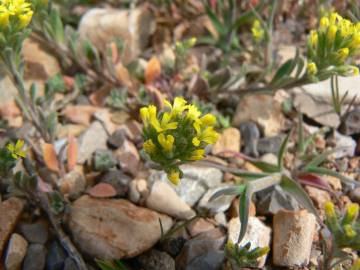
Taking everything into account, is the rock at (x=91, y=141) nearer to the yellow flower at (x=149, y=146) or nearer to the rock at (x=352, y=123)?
the yellow flower at (x=149, y=146)

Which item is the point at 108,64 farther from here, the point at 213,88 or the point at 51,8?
the point at 213,88

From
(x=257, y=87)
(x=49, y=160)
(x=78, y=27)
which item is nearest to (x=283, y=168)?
(x=257, y=87)

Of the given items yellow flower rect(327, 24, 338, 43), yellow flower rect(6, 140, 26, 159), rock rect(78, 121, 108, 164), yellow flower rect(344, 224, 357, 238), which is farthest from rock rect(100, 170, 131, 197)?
yellow flower rect(327, 24, 338, 43)

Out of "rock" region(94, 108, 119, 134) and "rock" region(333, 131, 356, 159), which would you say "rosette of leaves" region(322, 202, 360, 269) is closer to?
"rock" region(333, 131, 356, 159)

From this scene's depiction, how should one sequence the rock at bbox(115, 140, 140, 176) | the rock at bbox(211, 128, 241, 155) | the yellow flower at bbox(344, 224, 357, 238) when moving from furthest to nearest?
the rock at bbox(211, 128, 241, 155) < the rock at bbox(115, 140, 140, 176) < the yellow flower at bbox(344, 224, 357, 238)

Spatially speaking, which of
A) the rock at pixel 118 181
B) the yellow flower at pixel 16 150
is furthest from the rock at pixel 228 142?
the yellow flower at pixel 16 150
